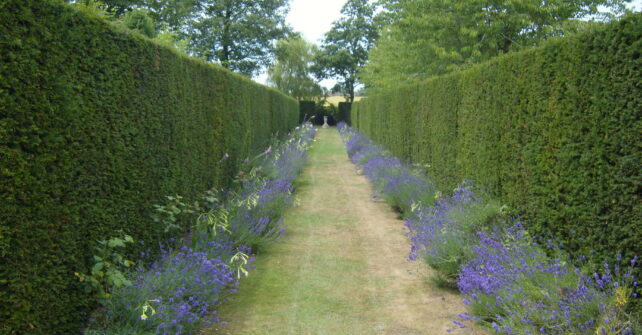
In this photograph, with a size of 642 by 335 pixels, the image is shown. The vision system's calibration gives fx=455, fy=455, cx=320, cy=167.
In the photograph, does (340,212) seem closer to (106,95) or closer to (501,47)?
(106,95)

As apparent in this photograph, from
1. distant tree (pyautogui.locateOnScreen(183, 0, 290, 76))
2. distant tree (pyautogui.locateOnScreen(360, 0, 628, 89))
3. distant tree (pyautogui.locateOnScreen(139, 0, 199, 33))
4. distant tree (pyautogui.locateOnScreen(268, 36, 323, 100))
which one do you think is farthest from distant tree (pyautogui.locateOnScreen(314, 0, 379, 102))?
distant tree (pyautogui.locateOnScreen(360, 0, 628, 89))

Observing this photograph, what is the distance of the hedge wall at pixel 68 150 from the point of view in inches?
101

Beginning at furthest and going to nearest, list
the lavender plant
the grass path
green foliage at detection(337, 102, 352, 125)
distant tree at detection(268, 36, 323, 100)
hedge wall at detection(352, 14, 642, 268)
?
green foliage at detection(337, 102, 352, 125) < distant tree at detection(268, 36, 323, 100) < the grass path < the lavender plant < hedge wall at detection(352, 14, 642, 268)

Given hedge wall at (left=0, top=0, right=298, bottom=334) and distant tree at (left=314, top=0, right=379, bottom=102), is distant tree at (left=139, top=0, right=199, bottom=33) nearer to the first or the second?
distant tree at (left=314, top=0, right=379, bottom=102)

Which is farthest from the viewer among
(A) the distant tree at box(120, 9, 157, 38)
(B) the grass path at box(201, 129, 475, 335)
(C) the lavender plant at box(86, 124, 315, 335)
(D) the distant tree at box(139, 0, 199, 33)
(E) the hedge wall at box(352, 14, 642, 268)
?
(D) the distant tree at box(139, 0, 199, 33)

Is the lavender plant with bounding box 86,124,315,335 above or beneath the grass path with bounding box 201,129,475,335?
above

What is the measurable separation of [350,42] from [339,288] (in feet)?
169

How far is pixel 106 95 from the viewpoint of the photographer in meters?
3.69

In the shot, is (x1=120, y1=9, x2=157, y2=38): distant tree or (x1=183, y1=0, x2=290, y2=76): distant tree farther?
(x1=183, y1=0, x2=290, y2=76): distant tree

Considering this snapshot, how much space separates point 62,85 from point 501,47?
1577cm

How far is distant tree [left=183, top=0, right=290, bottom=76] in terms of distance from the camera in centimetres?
3847

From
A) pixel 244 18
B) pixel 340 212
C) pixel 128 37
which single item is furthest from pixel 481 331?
pixel 244 18

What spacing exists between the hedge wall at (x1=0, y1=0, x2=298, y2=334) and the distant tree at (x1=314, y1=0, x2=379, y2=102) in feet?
158

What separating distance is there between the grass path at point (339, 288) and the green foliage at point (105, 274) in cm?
88
